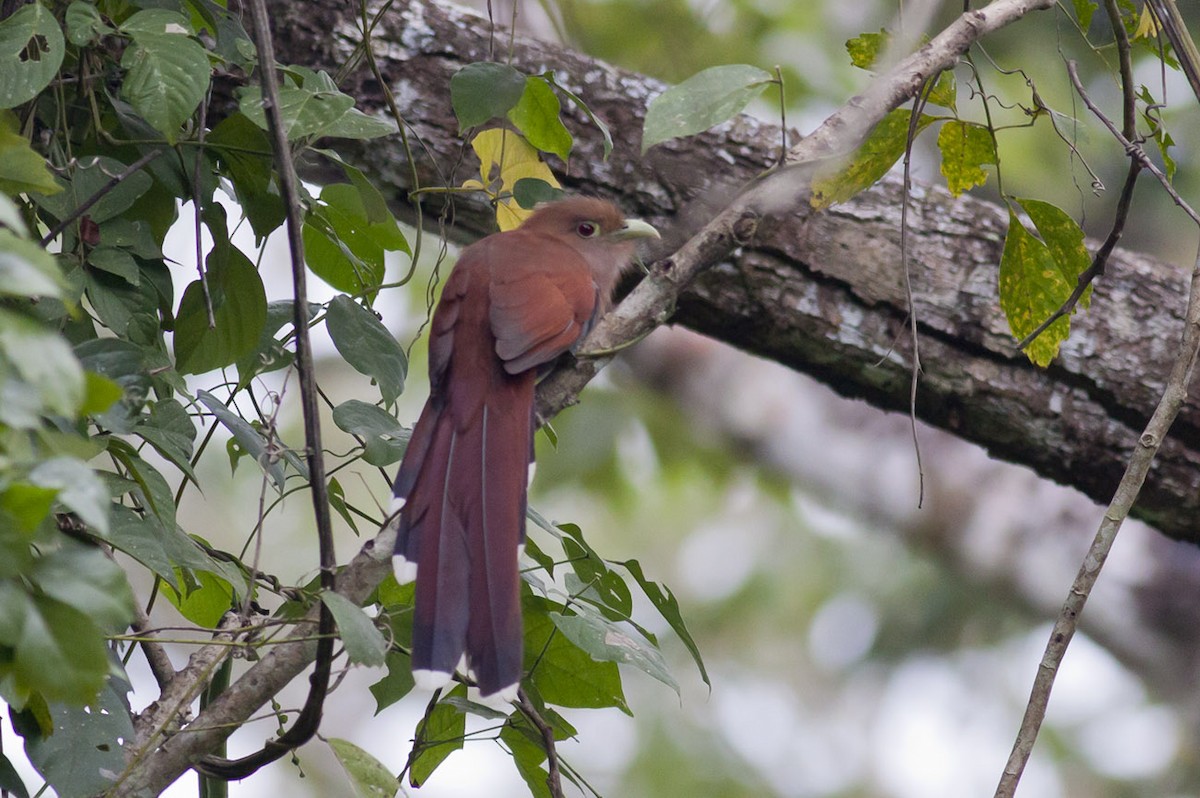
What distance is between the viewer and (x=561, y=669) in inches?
68.3

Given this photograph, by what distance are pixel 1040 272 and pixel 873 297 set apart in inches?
22.6

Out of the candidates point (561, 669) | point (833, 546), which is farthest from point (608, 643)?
point (833, 546)

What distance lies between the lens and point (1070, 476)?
2.74 metres

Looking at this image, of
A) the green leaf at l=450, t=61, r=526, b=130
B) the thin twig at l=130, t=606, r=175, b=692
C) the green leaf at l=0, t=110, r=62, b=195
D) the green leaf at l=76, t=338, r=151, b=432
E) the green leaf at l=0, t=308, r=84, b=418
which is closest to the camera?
the green leaf at l=0, t=308, r=84, b=418

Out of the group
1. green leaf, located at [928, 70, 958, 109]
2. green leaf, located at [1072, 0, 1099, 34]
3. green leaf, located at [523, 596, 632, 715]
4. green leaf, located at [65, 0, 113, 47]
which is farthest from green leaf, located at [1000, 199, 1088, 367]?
green leaf, located at [65, 0, 113, 47]

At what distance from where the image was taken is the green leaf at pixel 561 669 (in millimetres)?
1709

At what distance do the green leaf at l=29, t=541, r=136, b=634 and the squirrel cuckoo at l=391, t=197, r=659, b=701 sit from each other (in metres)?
0.60

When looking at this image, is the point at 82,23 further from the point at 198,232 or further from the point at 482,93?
the point at 482,93

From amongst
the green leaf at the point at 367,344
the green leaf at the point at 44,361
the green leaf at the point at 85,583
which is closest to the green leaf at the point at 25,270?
the green leaf at the point at 44,361

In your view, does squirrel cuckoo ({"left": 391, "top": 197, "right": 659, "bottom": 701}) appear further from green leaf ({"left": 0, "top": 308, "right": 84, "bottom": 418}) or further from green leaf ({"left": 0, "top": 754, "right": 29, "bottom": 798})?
green leaf ({"left": 0, "top": 308, "right": 84, "bottom": 418})

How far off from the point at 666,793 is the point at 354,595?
20.4 feet

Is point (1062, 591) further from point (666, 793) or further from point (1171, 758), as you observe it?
point (666, 793)

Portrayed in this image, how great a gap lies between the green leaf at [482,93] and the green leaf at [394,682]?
842 millimetres

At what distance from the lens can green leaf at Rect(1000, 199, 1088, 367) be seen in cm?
200
